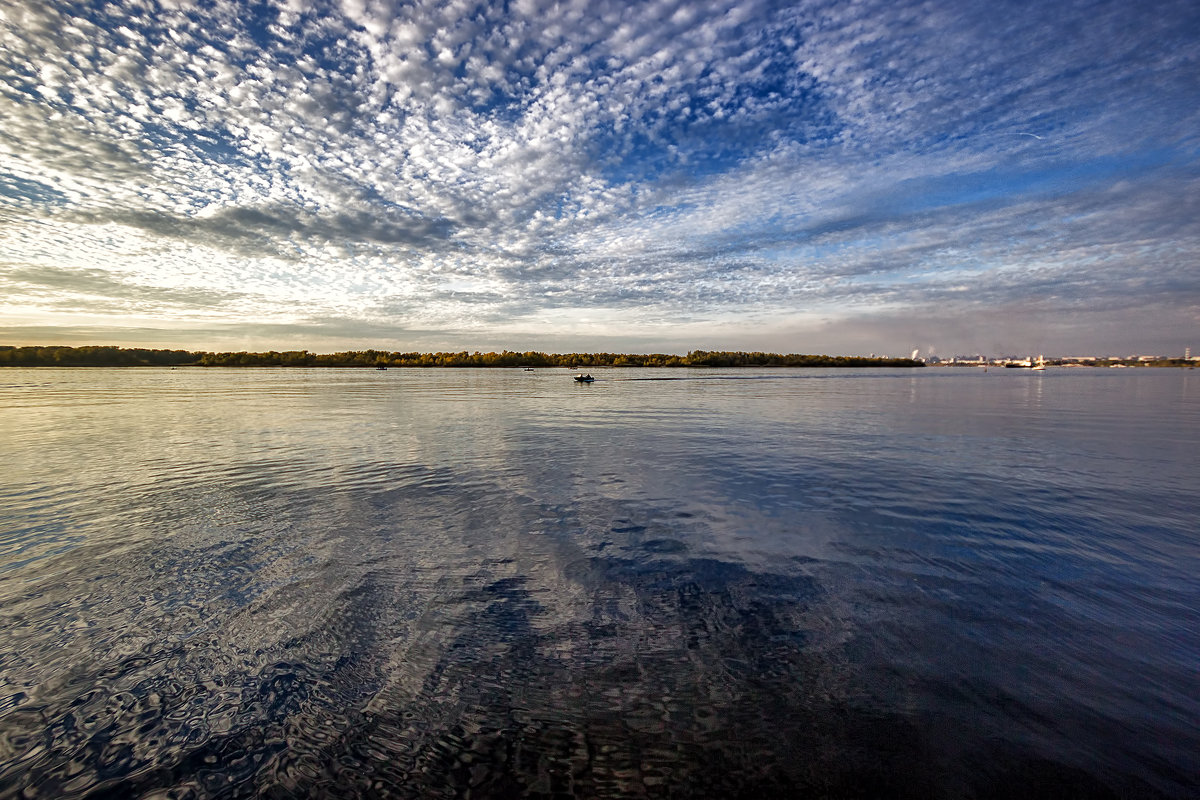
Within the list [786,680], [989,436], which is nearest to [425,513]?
[786,680]

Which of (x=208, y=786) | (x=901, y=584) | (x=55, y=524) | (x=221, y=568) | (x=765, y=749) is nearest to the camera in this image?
(x=208, y=786)

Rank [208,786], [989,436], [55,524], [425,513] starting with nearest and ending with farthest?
[208,786] → [55,524] → [425,513] → [989,436]

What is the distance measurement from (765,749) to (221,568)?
10.8 meters

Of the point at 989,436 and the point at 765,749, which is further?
the point at 989,436

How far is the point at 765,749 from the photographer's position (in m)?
5.37

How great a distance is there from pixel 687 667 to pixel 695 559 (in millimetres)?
4002

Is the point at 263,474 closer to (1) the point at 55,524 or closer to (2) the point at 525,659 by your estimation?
(1) the point at 55,524

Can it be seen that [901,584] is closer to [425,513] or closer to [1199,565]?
[1199,565]

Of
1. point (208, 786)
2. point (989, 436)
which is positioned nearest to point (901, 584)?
point (208, 786)

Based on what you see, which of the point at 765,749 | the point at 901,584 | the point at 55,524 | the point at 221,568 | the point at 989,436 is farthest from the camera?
the point at 989,436

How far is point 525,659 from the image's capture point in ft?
23.0

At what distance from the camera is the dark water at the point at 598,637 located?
5.16m

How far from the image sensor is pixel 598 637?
25.0 ft

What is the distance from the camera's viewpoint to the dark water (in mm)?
5164
